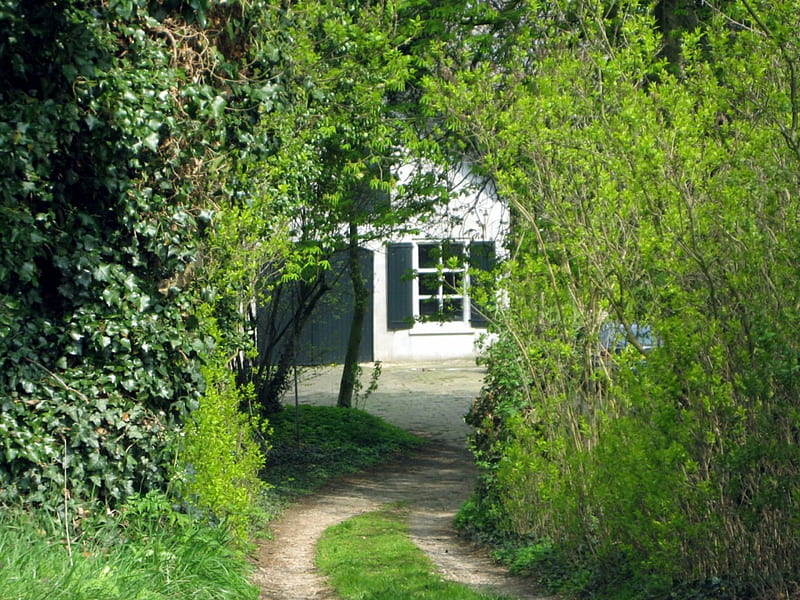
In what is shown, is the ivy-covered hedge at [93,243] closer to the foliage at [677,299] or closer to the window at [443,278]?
the window at [443,278]

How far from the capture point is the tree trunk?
1648 cm

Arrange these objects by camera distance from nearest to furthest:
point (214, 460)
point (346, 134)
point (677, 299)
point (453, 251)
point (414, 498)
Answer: point (677, 299), point (214, 460), point (346, 134), point (414, 498), point (453, 251)

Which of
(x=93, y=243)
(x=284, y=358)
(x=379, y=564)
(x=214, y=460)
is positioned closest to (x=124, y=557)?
(x=214, y=460)

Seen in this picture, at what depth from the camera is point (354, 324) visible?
1792 centimetres

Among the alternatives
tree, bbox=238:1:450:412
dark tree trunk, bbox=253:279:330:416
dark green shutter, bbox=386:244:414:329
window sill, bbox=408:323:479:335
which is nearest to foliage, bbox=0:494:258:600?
tree, bbox=238:1:450:412

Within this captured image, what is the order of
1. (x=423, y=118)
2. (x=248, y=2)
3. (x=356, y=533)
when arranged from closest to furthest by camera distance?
1. (x=248, y=2)
2. (x=356, y=533)
3. (x=423, y=118)

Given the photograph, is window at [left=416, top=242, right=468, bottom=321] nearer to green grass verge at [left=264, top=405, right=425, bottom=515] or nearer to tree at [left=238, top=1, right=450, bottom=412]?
tree at [left=238, top=1, right=450, bottom=412]

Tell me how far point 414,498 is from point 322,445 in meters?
3.50

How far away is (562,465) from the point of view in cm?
820

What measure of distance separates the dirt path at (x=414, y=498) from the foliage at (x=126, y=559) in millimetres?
913

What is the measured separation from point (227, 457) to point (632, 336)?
3.30 m

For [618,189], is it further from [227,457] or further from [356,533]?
[356,533]

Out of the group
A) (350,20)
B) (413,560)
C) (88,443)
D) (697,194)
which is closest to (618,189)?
(697,194)

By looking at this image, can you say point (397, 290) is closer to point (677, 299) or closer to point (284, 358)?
point (284, 358)
